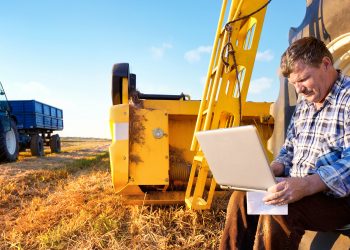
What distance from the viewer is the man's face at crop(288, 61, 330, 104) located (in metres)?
1.81

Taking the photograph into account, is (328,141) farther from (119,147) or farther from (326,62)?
(119,147)

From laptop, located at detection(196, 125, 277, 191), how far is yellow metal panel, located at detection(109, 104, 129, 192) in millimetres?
1561

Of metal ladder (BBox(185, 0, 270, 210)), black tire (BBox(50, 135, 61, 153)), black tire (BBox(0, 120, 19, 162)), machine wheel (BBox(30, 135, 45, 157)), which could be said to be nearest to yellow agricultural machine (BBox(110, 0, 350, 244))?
metal ladder (BBox(185, 0, 270, 210))

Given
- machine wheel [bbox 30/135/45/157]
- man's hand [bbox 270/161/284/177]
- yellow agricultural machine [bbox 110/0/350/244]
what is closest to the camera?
man's hand [bbox 270/161/284/177]

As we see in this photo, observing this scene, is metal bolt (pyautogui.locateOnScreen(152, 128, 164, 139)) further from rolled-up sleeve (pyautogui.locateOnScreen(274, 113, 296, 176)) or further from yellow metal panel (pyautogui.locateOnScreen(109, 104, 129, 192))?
rolled-up sleeve (pyautogui.locateOnScreen(274, 113, 296, 176))

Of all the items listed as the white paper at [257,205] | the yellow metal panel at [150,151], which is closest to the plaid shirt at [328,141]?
the white paper at [257,205]

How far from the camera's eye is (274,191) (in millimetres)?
1663

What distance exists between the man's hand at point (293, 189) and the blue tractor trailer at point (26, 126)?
32.9 feet

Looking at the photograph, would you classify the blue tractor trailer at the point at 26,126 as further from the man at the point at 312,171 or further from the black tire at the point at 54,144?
the man at the point at 312,171

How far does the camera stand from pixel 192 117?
3.91 metres

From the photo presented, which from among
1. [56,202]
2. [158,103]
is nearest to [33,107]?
[56,202]

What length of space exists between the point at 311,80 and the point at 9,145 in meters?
10.9

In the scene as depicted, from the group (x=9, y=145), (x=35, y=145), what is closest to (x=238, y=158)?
(x=9, y=145)

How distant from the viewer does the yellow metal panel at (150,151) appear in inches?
138
